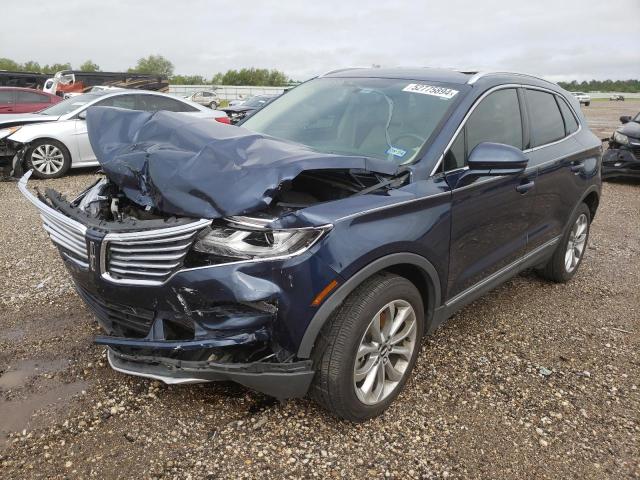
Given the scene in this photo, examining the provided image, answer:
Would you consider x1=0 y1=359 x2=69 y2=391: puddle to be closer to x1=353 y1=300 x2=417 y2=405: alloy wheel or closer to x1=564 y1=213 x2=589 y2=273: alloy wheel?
x1=353 y1=300 x2=417 y2=405: alloy wheel

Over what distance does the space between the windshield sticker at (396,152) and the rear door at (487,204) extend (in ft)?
0.80

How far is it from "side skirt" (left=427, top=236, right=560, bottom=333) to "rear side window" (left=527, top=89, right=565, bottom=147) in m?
0.86

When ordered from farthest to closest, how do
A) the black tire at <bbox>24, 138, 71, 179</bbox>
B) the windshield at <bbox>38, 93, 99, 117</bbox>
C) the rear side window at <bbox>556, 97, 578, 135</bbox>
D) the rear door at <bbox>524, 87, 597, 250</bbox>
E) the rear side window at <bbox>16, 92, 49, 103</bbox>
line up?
the rear side window at <bbox>16, 92, 49, 103</bbox> → the windshield at <bbox>38, 93, 99, 117</bbox> → the black tire at <bbox>24, 138, 71, 179</bbox> → the rear side window at <bbox>556, 97, 578, 135</bbox> → the rear door at <bbox>524, 87, 597, 250</bbox>

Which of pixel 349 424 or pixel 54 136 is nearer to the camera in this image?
pixel 349 424

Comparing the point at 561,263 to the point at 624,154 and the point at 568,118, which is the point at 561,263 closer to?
the point at 568,118

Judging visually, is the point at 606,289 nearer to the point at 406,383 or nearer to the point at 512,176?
the point at 512,176

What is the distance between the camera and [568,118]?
441cm

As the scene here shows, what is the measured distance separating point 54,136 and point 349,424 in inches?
319

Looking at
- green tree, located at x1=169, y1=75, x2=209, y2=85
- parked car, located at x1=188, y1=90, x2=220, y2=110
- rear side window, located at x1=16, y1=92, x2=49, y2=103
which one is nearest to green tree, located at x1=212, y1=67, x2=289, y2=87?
green tree, located at x1=169, y1=75, x2=209, y2=85

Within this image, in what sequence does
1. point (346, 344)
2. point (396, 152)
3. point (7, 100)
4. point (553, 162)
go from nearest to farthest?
1. point (346, 344)
2. point (396, 152)
3. point (553, 162)
4. point (7, 100)

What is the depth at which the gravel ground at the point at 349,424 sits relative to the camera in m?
2.35

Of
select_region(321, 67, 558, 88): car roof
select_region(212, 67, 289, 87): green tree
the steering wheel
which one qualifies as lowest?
the steering wheel

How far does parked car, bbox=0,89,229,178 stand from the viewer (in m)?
8.36

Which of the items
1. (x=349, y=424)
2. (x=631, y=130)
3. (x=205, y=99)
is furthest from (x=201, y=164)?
(x=205, y=99)
